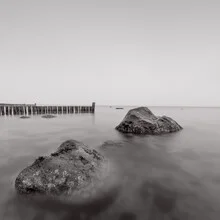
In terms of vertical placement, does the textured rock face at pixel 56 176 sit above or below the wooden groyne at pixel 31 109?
above

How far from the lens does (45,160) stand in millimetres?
Result: 5219

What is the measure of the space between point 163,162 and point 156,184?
2675 millimetres

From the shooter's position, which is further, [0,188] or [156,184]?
[156,184]

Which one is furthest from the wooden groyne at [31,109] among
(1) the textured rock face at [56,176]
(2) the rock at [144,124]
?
(1) the textured rock face at [56,176]

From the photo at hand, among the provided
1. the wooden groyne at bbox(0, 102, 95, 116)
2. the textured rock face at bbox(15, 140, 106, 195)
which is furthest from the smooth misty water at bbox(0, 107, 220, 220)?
the wooden groyne at bbox(0, 102, 95, 116)

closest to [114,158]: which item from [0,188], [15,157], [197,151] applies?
[0,188]

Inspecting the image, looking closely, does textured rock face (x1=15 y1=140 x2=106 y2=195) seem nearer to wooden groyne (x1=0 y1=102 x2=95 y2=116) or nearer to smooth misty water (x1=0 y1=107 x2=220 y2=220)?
smooth misty water (x1=0 y1=107 x2=220 y2=220)

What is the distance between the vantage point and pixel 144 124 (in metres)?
15.0

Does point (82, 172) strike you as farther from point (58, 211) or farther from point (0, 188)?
point (0, 188)

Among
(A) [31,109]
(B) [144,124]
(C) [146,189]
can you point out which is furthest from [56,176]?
(A) [31,109]

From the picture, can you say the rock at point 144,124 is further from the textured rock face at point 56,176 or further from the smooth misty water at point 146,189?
the textured rock face at point 56,176

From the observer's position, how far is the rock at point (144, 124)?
48.9ft

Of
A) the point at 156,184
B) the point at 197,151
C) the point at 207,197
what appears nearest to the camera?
the point at 207,197

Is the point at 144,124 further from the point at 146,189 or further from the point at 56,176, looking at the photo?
the point at 56,176
